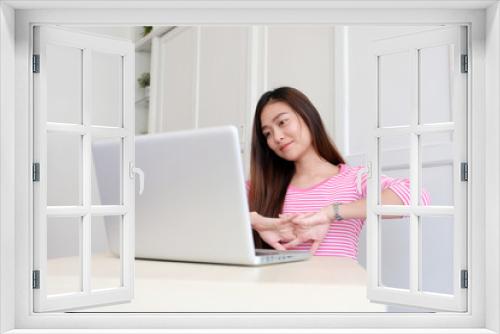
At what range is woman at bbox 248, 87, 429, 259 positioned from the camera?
2.38 metres

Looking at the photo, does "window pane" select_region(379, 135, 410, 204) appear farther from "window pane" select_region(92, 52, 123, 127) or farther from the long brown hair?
"window pane" select_region(92, 52, 123, 127)

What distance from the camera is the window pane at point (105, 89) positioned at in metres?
4.02

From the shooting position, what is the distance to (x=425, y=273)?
88.6 inches

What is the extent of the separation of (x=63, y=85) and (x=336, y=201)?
6.79 ft

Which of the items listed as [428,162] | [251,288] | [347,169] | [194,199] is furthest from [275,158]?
[251,288]

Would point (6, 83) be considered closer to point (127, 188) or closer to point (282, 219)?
point (127, 188)

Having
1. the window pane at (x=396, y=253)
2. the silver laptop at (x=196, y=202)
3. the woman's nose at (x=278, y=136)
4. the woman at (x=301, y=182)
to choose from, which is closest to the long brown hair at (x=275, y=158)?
the woman at (x=301, y=182)

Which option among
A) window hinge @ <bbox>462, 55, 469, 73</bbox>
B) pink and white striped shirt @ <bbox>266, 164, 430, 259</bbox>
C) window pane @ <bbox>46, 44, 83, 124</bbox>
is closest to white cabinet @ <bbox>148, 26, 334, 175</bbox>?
pink and white striped shirt @ <bbox>266, 164, 430, 259</bbox>

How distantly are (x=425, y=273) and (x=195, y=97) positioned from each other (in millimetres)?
1966

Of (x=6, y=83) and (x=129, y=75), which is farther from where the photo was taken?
(x=129, y=75)

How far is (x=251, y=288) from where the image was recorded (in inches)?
48.6

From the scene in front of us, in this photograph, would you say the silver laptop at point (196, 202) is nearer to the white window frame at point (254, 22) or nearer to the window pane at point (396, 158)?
the white window frame at point (254, 22)

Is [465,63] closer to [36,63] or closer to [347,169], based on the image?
[36,63]

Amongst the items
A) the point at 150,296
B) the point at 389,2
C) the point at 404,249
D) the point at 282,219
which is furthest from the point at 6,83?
the point at 404,249
